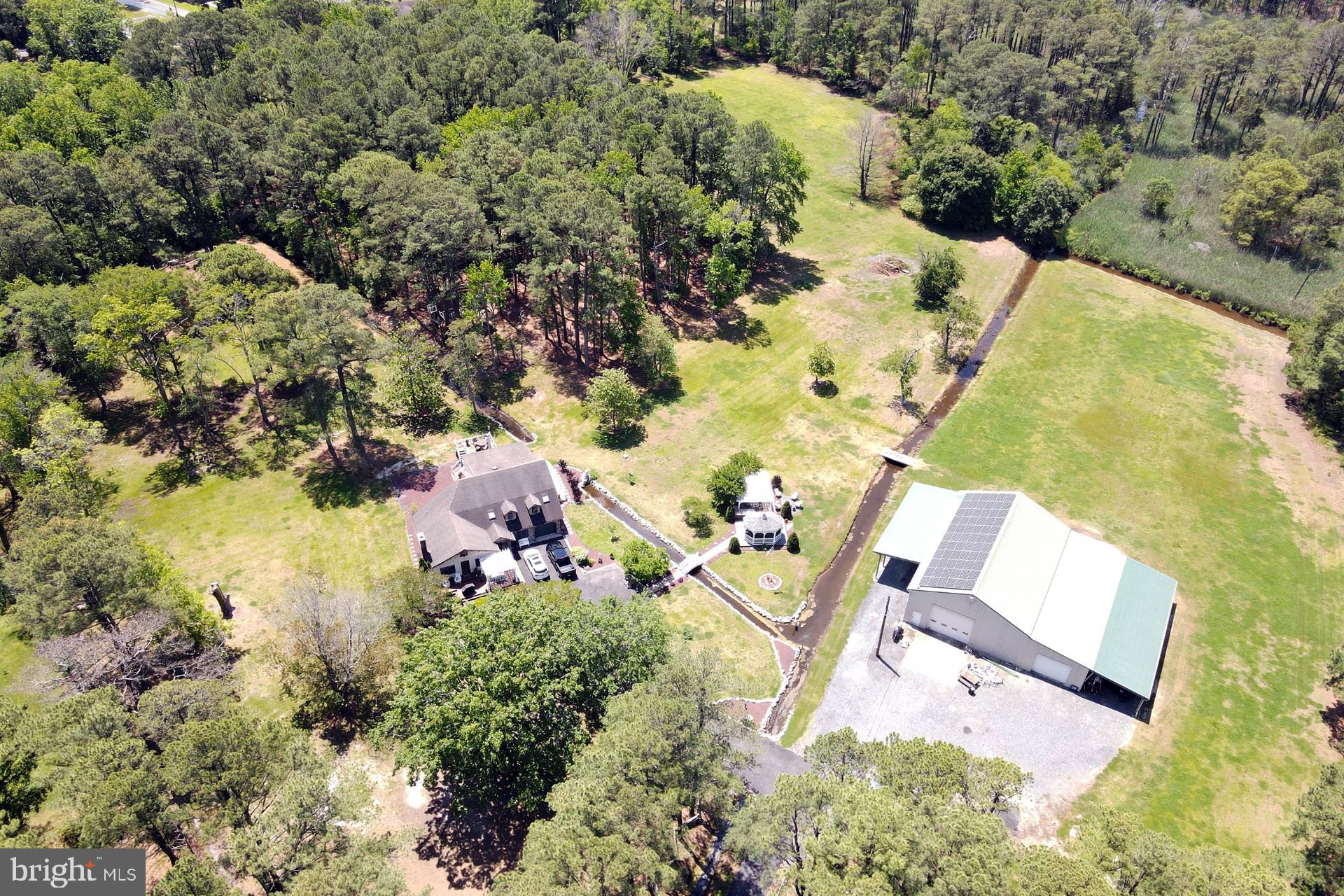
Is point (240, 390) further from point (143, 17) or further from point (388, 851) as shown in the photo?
point (143, 17)

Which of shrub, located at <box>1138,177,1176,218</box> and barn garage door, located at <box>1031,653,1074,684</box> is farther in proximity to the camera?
shrub, located at <box>1138,177,1176,218</box>

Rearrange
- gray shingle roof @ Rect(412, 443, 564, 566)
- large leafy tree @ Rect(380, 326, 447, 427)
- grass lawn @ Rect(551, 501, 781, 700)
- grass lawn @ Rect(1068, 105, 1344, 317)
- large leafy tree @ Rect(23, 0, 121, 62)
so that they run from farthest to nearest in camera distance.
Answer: large leafy tree @ Rect(23, 0, 121, 62)
grass lawn @ Rect(1068, 105, 1344, 317)
large leafy tree @ Rect(380, 326, 447, 427)
gray shingle roof @ Rect(412, 443, 564, 566)
grass lawn @ Rect(551, 501, 781, 700)

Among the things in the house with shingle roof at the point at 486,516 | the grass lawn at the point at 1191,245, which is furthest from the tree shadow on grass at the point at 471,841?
the grass lawn at the point at 1191,245

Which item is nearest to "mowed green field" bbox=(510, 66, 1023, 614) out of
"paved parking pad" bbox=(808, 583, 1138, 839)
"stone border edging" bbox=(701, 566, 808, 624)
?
"stone border edging" bbox=(701, 566, 808, 624)

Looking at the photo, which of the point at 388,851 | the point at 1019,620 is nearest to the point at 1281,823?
the point at 1019,620

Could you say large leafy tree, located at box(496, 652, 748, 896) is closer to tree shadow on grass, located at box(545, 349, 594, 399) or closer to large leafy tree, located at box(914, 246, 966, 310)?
tree shadow on grass, located at box(545, 349, 594, 399)

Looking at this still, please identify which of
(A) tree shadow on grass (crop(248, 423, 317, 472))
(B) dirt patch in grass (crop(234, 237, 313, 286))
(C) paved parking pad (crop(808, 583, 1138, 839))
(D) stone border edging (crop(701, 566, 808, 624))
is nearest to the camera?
(C) paved parking pad (crop(808, 583, 1138, 839))

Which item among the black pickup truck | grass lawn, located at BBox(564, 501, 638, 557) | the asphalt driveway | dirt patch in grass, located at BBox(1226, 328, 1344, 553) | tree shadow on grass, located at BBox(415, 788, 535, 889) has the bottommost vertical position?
tree shadow on grass, located at BBox(415, 788, 535, 889)
